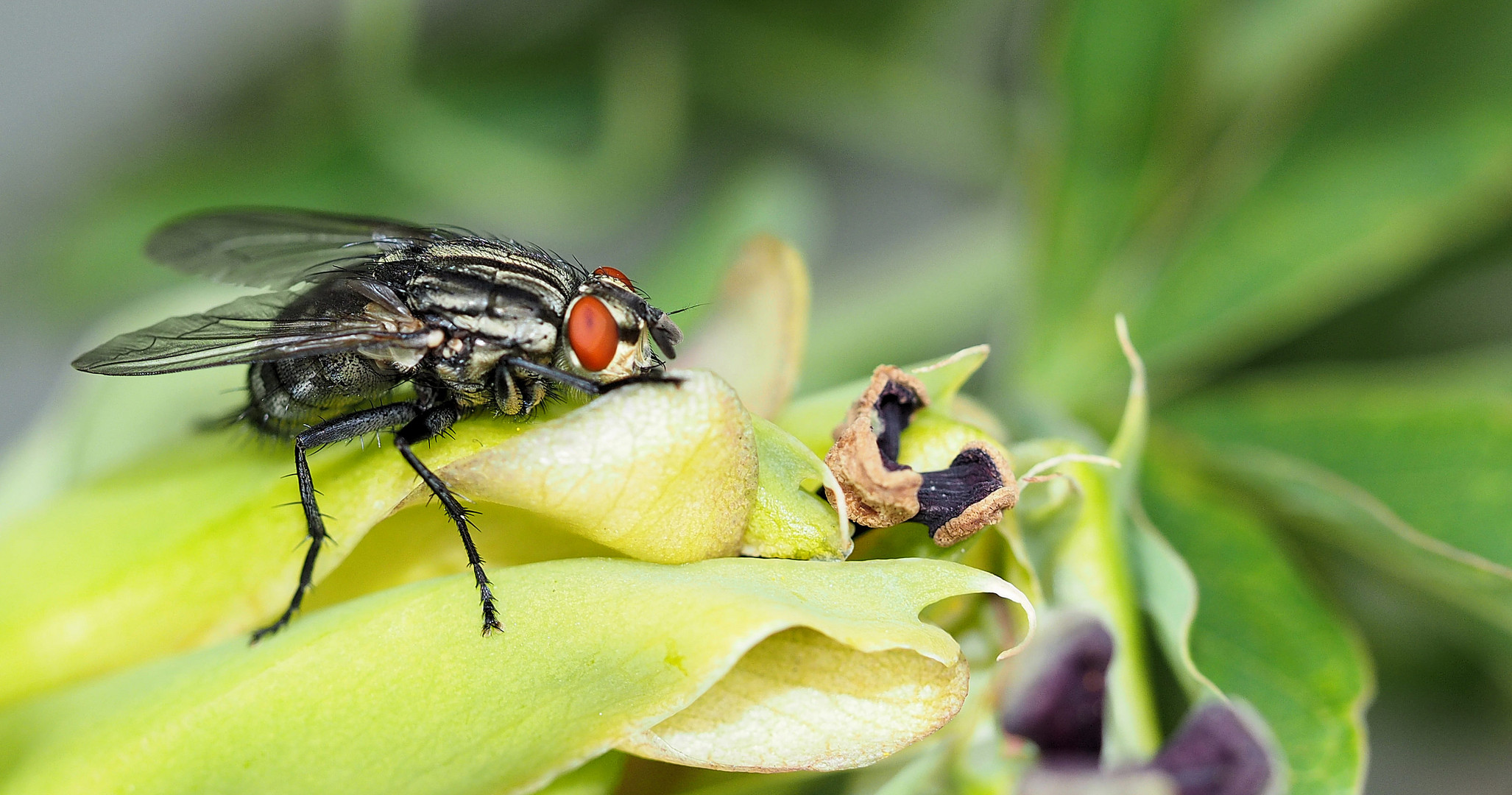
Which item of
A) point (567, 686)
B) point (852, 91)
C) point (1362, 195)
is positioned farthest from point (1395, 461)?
point (852, 91)

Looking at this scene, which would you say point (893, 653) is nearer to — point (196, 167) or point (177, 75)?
point (196, 167)

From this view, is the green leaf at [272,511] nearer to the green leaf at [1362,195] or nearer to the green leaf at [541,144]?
the green leaf at [1362,195]

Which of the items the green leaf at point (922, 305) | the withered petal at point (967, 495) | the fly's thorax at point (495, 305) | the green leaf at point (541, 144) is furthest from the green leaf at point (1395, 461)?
the green leaf at point (541, 144)

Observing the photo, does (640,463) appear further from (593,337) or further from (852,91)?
(852,91)

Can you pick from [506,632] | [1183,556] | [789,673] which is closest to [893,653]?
[789,673]

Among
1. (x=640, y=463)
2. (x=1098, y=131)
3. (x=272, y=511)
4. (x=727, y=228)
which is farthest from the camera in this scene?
(x=727, y=228)

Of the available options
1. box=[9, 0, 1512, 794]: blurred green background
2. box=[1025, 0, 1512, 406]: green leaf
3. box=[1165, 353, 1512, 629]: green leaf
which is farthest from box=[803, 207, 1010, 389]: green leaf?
box=[1165, 353, 1512, 629]: green leaf
